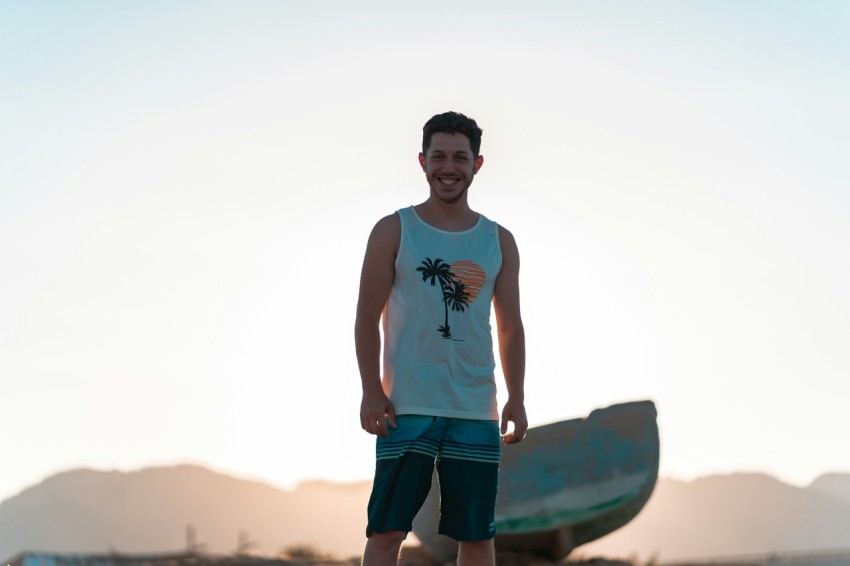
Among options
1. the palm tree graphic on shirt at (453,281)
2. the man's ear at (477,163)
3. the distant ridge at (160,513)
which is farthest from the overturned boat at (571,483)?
the distant ridge at (160,513)

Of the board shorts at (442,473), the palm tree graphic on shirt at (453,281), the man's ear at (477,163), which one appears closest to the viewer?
the board shorts at (442,473)

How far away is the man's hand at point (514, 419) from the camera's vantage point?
16.5 ft

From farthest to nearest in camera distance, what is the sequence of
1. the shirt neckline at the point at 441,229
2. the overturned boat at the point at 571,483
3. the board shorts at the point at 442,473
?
the overturned boat at the point at 571,483, the shirt neckline at the point at 441,229, the board shorts at the point at 442,473

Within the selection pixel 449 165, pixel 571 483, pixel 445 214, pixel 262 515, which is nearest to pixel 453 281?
pixel 445 214

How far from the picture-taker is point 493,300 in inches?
201

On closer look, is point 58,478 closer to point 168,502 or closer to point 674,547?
point 168,502

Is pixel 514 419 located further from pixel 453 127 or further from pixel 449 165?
pixel 453 127

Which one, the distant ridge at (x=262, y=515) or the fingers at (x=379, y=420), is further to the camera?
the distant ridge at (x=262, y=515)

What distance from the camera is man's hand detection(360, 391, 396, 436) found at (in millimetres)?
4746

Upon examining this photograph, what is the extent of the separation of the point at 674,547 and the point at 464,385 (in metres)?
140

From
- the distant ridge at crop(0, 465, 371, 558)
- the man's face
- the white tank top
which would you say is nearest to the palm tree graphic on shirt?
the white tank top

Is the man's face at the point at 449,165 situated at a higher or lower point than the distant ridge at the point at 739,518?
higher

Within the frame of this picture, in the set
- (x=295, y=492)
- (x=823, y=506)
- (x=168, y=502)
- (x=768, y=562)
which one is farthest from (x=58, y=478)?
(x=768, y=562)

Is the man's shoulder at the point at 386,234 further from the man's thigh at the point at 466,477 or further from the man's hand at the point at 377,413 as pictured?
the man's thigh at the point at 466,477
